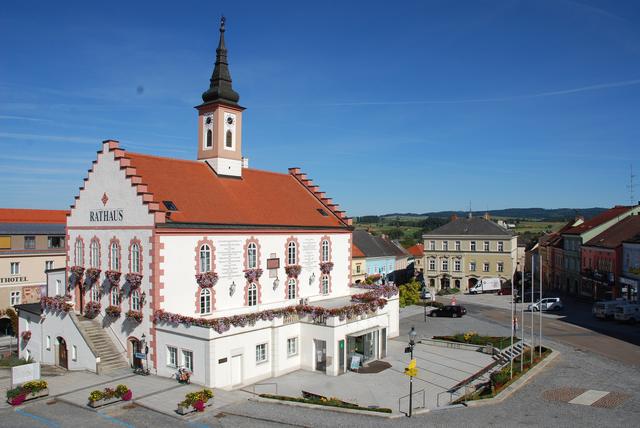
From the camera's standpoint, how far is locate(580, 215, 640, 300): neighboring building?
56438mm

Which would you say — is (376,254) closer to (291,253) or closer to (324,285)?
(324,285)

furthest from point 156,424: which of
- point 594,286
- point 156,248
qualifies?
point 594,286

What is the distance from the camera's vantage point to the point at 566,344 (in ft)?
124

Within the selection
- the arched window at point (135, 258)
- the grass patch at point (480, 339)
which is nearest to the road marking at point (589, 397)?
the grass patch at point (480, 339)

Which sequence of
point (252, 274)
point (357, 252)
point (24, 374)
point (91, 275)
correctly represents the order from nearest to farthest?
point (24, 374) < point (91, 275) < point (252, 274) < point (357, 252)

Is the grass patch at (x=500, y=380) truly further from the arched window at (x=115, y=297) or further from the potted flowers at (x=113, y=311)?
the arched window at (x=115, y=297)

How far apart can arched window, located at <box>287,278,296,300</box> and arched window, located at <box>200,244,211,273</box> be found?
733 cm

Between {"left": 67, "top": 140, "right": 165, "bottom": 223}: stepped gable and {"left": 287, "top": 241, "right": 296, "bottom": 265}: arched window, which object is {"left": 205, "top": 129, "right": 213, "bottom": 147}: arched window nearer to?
{"left": 67, "top": 140, "right": 165, "bottom": 223}: stepped gable

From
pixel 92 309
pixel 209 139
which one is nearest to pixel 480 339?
pixel 209 139

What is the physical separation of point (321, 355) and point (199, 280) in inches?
325

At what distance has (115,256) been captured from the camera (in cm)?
3219

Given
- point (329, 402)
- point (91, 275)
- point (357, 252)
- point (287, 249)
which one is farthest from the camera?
point (357, 252)

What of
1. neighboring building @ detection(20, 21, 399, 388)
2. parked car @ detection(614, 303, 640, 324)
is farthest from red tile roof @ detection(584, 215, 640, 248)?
neighboring building @ detection(20, 21, 399, 388)

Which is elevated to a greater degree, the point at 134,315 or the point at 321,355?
the point at 134,315
